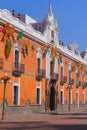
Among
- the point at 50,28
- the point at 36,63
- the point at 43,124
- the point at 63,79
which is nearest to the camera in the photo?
the point at 43,124

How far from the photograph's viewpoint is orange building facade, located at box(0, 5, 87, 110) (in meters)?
30.8

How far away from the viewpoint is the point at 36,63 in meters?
37.1

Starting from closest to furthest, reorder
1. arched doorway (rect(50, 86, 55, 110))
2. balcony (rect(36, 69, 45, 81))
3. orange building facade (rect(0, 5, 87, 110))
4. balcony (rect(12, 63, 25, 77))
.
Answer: orange building facade (rect(0, 5, 87, 110)), balcony (rect(12, 63, 25, 77)), balcony (rect(36, 69, 45, 81)), arched doorway (rect(50, 86, 55, 110))

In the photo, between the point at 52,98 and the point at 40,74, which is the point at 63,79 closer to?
the point at 52,98

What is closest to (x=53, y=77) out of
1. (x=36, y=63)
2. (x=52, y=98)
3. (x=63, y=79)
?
(x=52, y=98)

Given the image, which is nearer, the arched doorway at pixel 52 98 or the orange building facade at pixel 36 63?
the orange building facade at pixel 36 63

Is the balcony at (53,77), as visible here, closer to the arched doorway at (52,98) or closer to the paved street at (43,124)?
the arched doorway at (52,98)

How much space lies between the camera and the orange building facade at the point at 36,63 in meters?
30.8

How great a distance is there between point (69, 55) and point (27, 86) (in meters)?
14.7

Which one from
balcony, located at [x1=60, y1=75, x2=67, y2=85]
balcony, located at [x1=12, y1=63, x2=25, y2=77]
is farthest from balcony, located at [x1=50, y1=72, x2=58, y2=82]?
balcony, located at [x1=12, y1=63, x2=25, y2=77]

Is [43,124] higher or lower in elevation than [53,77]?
lower

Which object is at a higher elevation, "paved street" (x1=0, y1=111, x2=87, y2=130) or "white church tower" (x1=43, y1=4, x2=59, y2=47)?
"white church tower" (x1=43, y1=4, x2=59, y2=47)

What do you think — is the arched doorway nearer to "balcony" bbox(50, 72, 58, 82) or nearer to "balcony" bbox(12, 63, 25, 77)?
"balcony" bbox(50, 72, 58, 82)

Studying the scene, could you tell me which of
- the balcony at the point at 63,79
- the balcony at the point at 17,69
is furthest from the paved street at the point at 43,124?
the balcony at the point at 63,79
